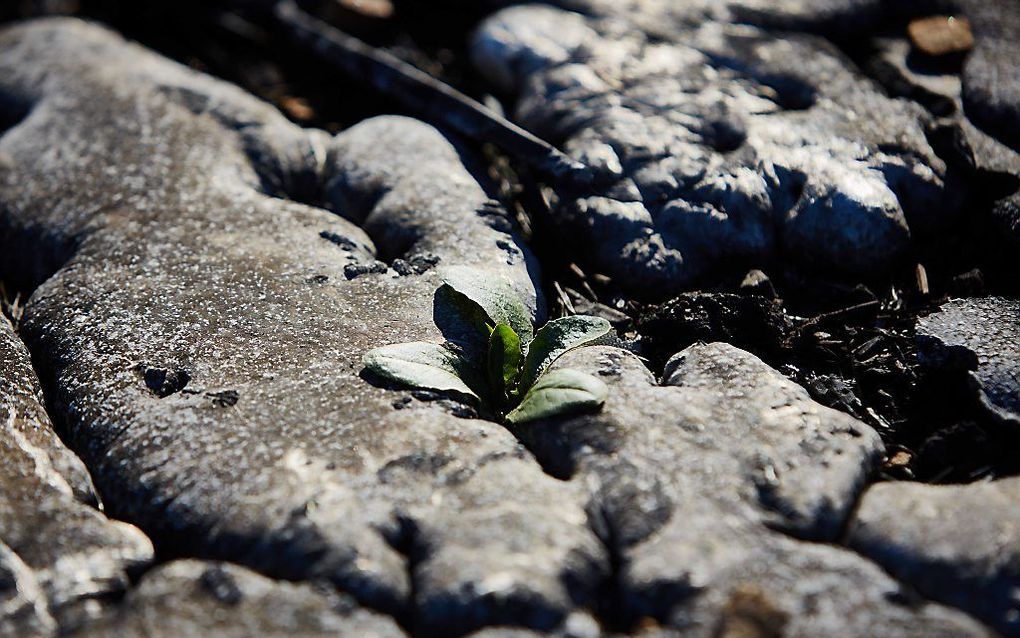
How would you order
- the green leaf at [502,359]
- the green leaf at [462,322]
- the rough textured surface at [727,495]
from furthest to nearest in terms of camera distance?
the green leaf at [462,322] → the green leaf at [502,359] → the rough textured surface at [727,495]

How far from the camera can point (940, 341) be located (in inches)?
104

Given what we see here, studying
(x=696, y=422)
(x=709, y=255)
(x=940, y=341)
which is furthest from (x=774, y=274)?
(x=696, y=422)

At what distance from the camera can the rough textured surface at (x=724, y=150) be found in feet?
9.86

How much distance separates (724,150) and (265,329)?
1.87 meters

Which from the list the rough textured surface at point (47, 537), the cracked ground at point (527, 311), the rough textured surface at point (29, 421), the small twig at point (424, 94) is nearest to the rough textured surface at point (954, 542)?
the cracked ground at point (527, 311)

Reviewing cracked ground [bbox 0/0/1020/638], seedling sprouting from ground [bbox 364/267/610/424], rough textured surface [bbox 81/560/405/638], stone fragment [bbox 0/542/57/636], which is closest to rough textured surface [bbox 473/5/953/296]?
cracked ground [bbox 0/0/1020/638]

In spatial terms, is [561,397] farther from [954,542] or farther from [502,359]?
[954,542]

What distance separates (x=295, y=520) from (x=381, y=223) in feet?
4.74

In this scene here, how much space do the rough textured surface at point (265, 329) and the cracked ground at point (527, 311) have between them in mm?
11

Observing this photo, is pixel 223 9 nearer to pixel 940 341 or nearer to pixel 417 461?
pixel 417 461

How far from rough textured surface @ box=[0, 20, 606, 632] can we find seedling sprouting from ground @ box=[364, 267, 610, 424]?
0.27 feet

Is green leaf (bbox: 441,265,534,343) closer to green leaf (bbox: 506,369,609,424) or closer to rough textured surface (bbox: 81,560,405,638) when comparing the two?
green leaf (bbox: 506,369,609,424)

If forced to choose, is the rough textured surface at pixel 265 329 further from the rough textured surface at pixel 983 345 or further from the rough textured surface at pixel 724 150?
the rough textured surface at pixel 983 345

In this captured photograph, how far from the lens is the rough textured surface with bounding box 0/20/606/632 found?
1.95 m
